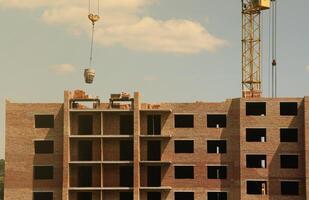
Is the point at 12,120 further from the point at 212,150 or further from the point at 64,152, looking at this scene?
the point at 212,150

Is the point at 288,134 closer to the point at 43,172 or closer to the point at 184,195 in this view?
the point at 184,195

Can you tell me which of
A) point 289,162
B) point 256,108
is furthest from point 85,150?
point 289,162

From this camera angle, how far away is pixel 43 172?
6819 centimetres

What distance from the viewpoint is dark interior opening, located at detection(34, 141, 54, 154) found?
68375 mm

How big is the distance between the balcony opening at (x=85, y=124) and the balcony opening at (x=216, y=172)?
1663 centimetres

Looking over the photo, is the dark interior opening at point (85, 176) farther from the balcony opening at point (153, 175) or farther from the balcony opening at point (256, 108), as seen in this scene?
the balcony opening at point (256, 108)

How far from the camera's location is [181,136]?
67.8 metres

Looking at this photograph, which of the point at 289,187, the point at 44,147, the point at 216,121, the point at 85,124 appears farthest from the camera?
the point at 44,147

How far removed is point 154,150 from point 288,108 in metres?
18.4

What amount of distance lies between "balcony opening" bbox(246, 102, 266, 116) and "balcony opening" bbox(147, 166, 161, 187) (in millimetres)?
14054

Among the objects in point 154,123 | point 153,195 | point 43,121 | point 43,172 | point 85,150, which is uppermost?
point 43,121

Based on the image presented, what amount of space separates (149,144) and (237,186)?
1267cm

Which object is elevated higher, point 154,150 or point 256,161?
point 154,150

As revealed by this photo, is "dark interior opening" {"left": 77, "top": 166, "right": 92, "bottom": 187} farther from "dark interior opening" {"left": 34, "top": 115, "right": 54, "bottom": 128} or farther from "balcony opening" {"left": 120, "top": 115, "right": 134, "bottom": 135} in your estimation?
"dark interior opening" {"left": 34, "top": 115, "right": 54, "bottom": 128}
